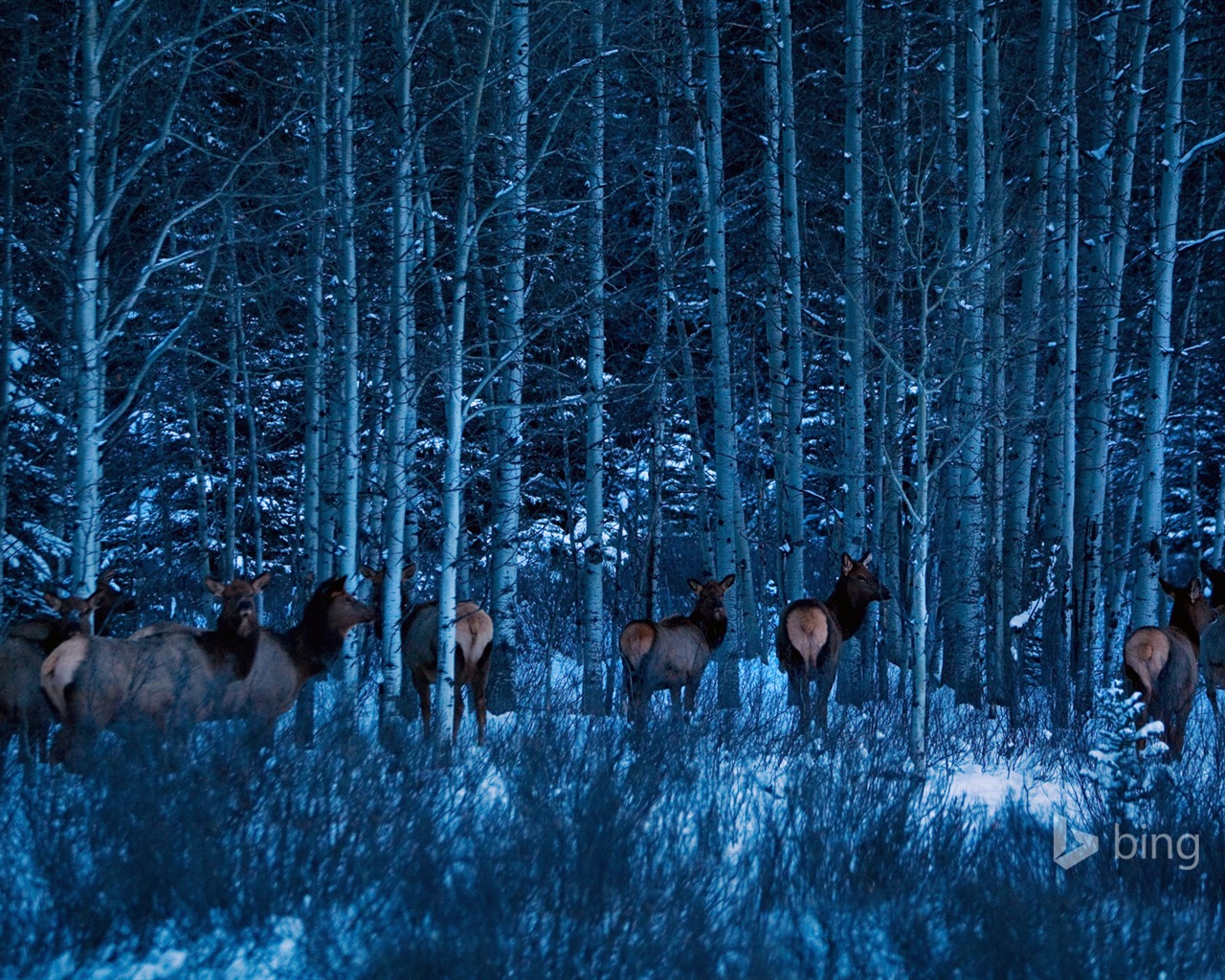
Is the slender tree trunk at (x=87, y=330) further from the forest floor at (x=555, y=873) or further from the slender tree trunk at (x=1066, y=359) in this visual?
the slender tree trunk at (x=1066, y=359)

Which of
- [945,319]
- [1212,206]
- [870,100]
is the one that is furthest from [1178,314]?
[945,319]

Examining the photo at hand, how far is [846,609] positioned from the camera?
1151 centimetres

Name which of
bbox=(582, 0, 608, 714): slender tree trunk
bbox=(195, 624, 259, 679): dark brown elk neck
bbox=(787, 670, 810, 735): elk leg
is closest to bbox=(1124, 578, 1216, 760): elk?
bbox=(787, 670, 810, 735): elk leg

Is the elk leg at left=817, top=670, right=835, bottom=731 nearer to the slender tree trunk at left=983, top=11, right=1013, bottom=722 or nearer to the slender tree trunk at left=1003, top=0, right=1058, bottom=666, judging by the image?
the slender tree trunk at left=983, top=11, right=1013, bottom=722

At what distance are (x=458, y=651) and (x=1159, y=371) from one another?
7.47 m

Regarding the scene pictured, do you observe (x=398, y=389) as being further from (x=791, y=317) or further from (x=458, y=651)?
(x=791, y=317)

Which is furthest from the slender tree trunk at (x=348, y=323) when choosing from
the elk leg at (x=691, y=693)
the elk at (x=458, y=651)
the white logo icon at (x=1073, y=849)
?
the white logo icon at (x=1073, y=849)

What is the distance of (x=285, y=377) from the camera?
20766mm

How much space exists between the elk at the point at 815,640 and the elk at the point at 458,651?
265 cm

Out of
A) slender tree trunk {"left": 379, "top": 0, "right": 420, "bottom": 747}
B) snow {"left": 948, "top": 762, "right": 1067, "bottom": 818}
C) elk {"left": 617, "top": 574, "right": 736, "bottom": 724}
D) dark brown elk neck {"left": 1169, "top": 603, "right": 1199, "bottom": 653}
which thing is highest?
slender tree trunk {"left": 379, "top": 0, "right": 420, "bottom": 747}

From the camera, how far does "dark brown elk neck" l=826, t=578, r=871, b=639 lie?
11.5 metres

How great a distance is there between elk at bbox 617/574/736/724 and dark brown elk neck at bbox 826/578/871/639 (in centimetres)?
133

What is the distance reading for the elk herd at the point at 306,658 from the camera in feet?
24.1

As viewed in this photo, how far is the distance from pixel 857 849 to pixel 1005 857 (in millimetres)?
817
